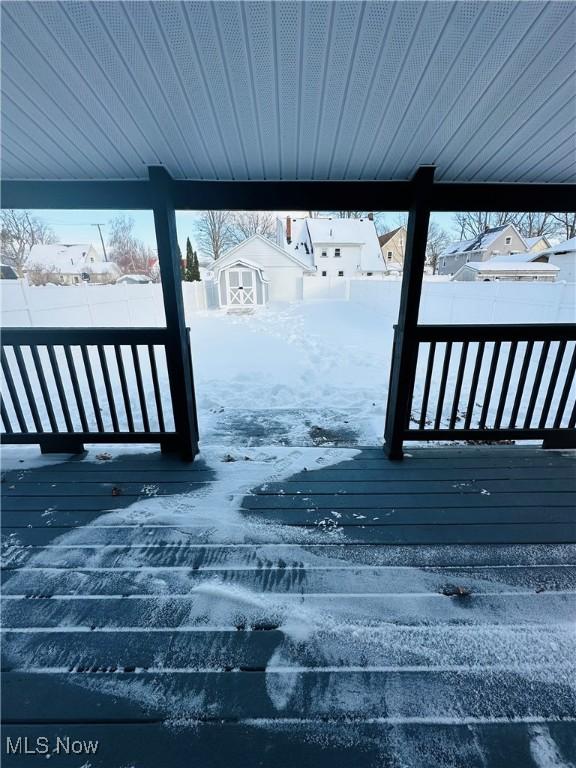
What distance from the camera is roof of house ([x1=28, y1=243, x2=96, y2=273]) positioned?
19.1 metres

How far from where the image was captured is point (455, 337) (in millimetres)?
2443

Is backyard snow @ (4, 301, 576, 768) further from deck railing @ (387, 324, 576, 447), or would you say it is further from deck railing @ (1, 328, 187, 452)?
deck railing @ (387, 324, 576, 447)

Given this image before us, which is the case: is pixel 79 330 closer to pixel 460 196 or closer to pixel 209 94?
pixel 209 94

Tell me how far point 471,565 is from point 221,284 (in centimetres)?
1559

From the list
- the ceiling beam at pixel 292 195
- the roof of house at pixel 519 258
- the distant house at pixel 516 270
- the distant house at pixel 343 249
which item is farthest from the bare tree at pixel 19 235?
the roof of house at pixel 519 258

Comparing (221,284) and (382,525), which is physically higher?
(221,284)

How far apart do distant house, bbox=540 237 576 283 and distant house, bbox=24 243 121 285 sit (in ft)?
77.5

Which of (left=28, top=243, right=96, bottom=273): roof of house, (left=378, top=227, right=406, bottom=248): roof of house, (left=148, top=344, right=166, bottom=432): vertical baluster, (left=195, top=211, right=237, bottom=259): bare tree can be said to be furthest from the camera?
(left=378, top=227, right=406, bottom=248): roof of house

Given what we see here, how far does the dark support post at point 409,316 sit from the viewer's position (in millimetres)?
2100

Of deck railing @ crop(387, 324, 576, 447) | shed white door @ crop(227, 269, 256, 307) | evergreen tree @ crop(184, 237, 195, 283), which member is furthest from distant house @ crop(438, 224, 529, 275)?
deck railing @ crop(387, 324, 576, 447)

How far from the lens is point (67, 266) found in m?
21.5

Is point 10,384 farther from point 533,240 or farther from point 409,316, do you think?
point 533,240

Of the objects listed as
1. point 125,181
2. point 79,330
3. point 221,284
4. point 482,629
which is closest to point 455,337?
point 482,629

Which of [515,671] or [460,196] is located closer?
[515,671]
